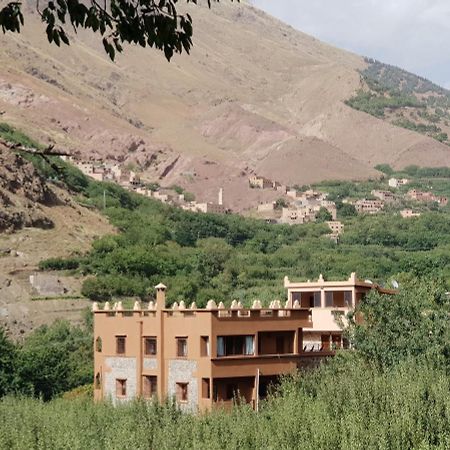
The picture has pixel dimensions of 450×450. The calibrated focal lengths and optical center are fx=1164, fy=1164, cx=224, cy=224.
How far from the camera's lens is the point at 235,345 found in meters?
44.1

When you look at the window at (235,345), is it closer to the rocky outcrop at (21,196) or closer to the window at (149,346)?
the window at (149,346)

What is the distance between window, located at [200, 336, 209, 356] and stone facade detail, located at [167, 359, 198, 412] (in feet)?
1.60

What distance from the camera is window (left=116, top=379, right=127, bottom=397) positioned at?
46.7 metres

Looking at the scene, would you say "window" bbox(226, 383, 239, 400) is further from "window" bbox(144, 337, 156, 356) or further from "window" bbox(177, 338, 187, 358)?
"window" bbox(144, 337, 156, 356)

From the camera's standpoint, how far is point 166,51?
1205 cm

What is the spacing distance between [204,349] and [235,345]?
1324mm

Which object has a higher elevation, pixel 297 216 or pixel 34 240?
pixel 297 216

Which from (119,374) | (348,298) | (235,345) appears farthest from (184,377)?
(348,298)

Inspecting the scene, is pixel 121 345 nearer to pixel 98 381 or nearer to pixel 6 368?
pixel 98 381

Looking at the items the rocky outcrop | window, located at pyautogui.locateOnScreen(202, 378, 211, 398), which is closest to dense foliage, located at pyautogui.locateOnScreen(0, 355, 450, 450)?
window, located at pyautogui.locateOnScreen(202, 378, 211, 398)

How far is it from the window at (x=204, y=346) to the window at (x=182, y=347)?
916mm

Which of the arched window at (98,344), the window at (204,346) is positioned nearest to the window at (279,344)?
the window at (204,346)

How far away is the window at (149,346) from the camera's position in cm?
4559

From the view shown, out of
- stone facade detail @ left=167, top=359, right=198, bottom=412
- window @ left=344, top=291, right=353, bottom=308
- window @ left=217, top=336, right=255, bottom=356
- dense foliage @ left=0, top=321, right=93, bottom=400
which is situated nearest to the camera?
stone facade detail @ left=167, top=359, right=198, bottom=412
